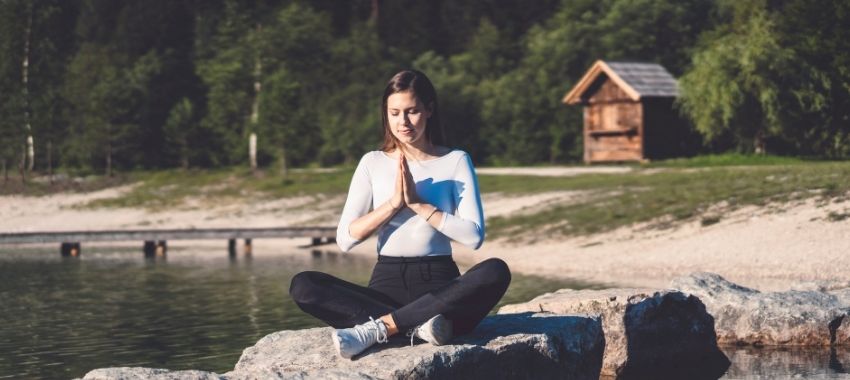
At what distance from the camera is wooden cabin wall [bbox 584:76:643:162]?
53.9m

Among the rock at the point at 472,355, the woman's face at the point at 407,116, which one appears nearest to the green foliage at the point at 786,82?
the rock at the point at 472,355

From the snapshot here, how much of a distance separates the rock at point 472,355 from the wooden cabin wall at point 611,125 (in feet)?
144

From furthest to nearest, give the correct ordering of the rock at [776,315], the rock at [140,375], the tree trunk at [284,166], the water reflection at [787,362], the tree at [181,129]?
the tree at [181,129]
the tree trunk at [284,166]
the rock at [776,315]
the water reflection at [787,362]
the rock at [140,375]

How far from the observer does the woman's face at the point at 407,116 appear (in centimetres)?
870

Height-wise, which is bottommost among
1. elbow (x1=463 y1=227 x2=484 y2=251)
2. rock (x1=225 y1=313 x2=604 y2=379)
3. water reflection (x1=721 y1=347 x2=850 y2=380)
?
water reflection (x1=721 y1=347 x2=850 y2=380)

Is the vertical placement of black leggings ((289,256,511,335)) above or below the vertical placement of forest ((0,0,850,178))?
below

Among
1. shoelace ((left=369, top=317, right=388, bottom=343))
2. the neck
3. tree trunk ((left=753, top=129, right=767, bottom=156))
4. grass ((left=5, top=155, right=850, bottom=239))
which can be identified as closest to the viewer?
shoelace ((left=369, top=317, right=388, bottom=343))

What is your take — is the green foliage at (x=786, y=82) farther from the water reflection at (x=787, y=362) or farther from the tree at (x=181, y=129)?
the water reflection at (x=787, y=362)

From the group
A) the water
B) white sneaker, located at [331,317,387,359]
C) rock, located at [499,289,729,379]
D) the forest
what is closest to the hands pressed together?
white sneaker, located at [331,317,387,359]

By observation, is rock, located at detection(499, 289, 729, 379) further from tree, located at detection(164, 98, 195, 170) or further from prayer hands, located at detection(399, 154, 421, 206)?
tree, located at detection(164, 98, 195, 170)

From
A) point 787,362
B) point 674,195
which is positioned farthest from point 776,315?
point 674,195

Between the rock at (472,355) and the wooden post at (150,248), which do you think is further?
the wooden post at (150,248)

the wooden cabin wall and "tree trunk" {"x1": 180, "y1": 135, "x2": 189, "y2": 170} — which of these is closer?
the wooden cabin wall

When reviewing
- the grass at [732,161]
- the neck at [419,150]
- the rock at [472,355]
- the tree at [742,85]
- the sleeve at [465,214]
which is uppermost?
the tree at [742,85]
